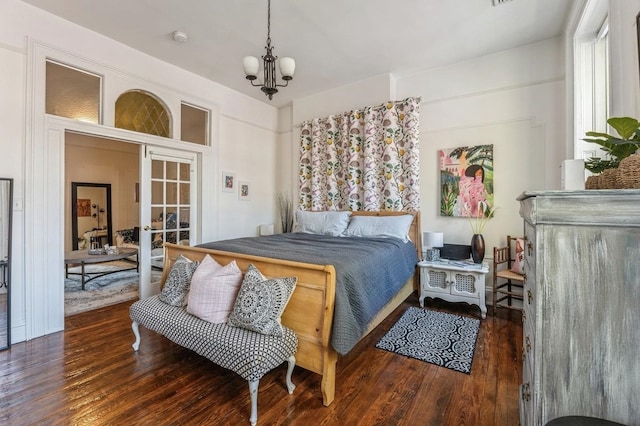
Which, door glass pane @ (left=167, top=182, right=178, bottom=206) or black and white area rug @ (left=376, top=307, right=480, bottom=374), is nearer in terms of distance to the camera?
black and white area rug @ (left=376, top=307, right=480, bottom=374)

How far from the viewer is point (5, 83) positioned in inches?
100

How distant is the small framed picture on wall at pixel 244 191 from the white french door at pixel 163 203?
28.4 inches

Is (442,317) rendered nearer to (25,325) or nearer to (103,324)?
(103,324)

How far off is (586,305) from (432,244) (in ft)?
8.32

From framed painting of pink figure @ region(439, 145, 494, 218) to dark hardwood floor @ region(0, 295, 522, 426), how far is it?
1555 mm

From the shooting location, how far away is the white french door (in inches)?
141

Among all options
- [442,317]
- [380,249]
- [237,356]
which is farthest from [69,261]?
[442,317]

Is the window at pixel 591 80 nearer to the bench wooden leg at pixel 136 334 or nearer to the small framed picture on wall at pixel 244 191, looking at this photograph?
the bench wooden leg at pixel 136 334

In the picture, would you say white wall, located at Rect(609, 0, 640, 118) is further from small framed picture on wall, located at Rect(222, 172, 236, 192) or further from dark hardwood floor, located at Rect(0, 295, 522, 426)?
small framed picture on wall, located at Rect(222, 172, 236, 192)

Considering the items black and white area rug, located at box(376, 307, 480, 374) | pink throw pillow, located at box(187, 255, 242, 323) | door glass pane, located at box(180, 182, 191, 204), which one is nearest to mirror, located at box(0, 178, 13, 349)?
door glass pane, located at box(180, 182, 191, 204)

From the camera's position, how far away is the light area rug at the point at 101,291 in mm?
3426

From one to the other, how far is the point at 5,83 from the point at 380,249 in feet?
11.9

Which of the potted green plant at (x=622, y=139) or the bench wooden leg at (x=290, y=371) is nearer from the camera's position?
the potted green plant at (x=622, y=139)

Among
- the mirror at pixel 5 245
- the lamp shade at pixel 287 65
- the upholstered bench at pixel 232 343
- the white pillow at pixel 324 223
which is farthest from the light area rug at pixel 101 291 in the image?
the lamp shade at pixel 287 65
